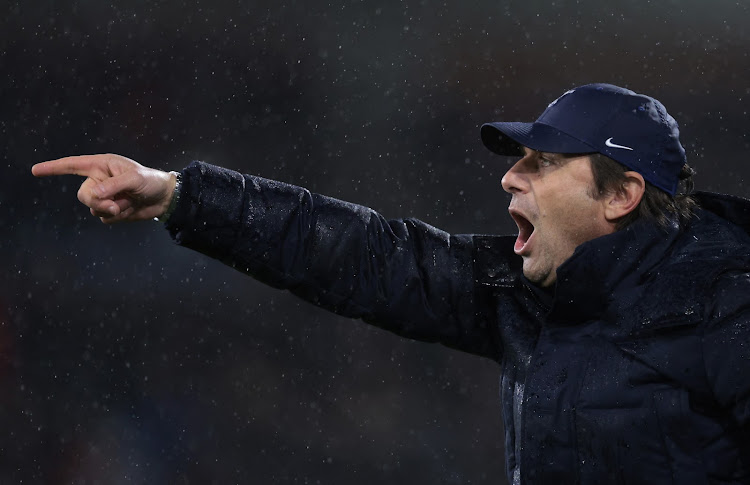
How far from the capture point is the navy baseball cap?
1854 millimetres

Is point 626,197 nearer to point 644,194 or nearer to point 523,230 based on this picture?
point 644,194

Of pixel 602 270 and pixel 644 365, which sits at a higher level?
pixel 602 270

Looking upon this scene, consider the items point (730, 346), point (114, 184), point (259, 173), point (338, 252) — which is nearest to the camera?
point (730, 346)

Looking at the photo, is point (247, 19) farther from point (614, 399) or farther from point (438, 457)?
point (614, 399)

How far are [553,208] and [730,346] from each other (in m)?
0.48

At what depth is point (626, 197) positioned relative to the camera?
73.7 inches

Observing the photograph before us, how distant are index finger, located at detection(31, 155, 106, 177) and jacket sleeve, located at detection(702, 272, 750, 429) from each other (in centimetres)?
118

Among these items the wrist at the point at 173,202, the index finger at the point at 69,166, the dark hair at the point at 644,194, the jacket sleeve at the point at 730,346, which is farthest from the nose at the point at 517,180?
the index finger at the point at 69,166

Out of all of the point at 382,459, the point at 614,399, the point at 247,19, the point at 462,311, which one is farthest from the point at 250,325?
the point at 614,399

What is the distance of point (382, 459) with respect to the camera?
5.90 metres

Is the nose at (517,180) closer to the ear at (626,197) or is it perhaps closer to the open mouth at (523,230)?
the open mouth at (523,230)

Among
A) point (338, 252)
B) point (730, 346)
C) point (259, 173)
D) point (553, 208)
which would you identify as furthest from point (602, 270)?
point (259, 173)

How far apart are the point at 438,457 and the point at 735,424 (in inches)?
169

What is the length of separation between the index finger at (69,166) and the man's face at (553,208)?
86 centimetres
